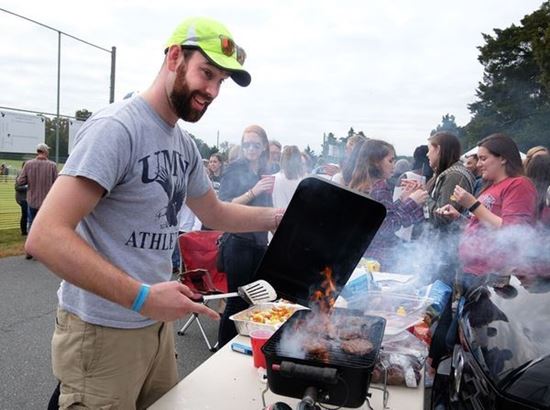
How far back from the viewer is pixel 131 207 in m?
1.40

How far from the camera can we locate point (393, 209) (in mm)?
3480

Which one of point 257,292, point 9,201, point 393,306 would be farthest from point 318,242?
point 9,201

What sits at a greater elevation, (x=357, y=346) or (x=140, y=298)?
(x=140, y=298)

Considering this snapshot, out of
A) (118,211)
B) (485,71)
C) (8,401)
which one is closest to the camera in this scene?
(118,211)

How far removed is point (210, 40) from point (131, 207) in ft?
1.89

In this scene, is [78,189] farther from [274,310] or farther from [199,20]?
[274,310]

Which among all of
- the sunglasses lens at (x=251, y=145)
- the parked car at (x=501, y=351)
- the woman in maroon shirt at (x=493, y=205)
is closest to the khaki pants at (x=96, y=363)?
the parked car at (x=501, y=351)

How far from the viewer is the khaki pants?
141cm

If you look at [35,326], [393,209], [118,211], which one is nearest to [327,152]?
[393,209]

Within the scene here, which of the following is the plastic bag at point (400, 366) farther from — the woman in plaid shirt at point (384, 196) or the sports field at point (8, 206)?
the sports field at point (8, 206)

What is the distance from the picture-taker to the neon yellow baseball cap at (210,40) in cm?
Answer: 138

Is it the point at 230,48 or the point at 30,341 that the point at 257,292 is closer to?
the point at 230,48

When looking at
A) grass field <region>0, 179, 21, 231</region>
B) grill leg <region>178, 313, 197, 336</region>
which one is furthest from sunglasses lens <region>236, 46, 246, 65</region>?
grass field <region>0, 179, 21, 231</region>

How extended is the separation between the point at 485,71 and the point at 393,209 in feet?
20.3
